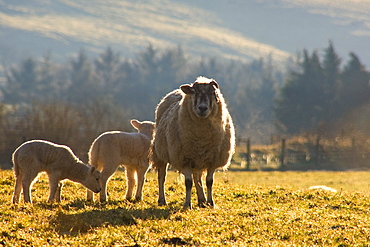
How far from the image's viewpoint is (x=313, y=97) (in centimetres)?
7444

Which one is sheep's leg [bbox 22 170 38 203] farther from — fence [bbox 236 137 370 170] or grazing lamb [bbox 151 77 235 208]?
fence [bbox 236 137 370 170]

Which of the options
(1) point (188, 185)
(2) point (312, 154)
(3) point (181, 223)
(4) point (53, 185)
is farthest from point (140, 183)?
(2) point (312, 154)

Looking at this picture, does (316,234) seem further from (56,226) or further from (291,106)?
(291,106)

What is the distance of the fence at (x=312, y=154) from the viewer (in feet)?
126

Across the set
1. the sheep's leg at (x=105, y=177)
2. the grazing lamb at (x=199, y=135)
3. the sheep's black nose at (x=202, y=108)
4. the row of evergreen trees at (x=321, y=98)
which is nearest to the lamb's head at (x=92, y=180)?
the sheep's leg at (x=105, y=177)

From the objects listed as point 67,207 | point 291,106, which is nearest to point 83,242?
point 67,207

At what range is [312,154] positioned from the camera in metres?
40.0

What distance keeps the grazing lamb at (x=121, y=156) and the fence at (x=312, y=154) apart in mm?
25634

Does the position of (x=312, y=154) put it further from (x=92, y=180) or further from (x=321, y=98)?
(x=321, y=98)

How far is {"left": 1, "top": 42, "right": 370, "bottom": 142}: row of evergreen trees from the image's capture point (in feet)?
240

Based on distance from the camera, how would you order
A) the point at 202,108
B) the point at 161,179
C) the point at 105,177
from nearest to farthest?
the point at 202,108
the point at 105,177
the point at 161,179

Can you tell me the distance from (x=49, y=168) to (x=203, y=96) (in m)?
3.40

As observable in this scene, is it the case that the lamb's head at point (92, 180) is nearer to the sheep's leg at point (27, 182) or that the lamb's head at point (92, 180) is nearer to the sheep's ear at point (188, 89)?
the sheep's leg at point (27, 182)

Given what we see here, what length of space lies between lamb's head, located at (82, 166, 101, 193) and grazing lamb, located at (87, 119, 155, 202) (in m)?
0.18
